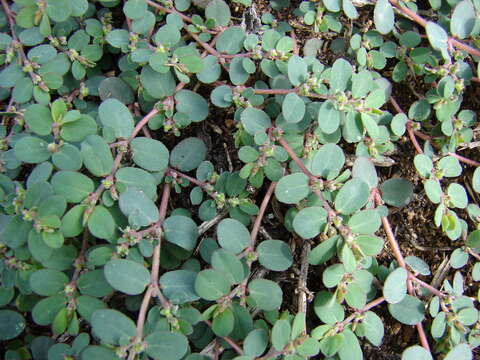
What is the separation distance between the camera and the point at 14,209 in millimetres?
1611

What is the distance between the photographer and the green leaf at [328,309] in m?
1.62

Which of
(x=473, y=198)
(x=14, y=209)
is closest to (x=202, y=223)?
(x=14, y=209)

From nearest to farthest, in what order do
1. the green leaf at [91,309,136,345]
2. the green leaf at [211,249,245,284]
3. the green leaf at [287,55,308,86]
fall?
the green leaf at [91,309,136,345], the green leaf at [211,249,245,284], the green leaf at [287,55,308,86]

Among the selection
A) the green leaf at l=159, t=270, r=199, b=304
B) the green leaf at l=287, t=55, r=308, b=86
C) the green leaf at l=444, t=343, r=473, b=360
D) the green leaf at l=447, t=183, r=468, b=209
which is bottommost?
the green leaf at l=444, t=343, r=473, b=360

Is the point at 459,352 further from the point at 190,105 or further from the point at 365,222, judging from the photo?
the point at 190,105

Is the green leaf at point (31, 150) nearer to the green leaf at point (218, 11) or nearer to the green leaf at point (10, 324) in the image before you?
the green leaf at point (10, 324)

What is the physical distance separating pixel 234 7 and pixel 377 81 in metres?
0.77

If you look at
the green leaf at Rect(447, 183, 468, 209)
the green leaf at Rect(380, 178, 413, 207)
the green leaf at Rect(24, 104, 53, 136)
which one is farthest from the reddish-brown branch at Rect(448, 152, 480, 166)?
the green leaf at Rect(24, 104, 53, 136)

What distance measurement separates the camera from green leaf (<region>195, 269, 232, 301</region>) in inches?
57.6

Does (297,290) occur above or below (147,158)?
below

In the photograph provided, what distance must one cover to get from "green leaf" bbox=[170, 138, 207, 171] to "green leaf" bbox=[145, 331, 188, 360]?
65cm

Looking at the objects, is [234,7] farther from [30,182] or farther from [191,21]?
[30,182]

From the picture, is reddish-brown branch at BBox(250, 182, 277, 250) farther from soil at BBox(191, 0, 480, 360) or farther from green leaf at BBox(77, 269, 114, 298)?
green leaf at BBox(77, 269, 114, 298)

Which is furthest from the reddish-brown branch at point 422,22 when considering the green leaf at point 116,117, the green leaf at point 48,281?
the green leaf at point 48,281
